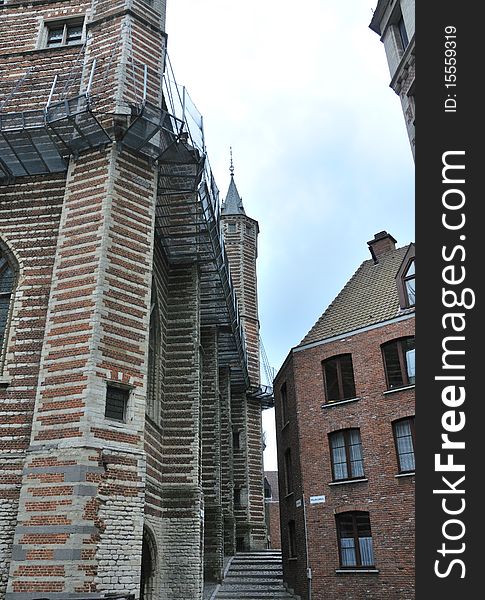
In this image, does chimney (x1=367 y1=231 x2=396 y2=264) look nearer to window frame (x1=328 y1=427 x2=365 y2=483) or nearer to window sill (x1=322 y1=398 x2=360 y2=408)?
window sill (x1=322 y1=398 x2=360 y2=408)

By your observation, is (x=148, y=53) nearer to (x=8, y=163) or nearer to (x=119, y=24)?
(x=119, y=24)

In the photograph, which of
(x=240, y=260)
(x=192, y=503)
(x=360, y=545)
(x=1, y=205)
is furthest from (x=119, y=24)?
(x=240, y=260)

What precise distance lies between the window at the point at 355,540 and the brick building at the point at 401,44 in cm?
1223

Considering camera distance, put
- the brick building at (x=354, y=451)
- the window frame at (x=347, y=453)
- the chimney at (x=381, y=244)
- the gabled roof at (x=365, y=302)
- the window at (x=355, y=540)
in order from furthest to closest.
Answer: the chimney at (x=381, y=244)
the gabled roof at (x=365, y=302)
the window frame at (x=347, y=453)
the window at (x=355, y=540)
the brick building at (x=354, y=451)

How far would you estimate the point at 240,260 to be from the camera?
127 ft

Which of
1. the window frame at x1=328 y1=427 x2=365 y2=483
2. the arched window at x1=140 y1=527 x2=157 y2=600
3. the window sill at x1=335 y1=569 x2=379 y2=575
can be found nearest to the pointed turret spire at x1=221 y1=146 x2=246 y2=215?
the window frame at x1=328 y1=427 x2=365 y2=483

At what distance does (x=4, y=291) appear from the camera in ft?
48.6

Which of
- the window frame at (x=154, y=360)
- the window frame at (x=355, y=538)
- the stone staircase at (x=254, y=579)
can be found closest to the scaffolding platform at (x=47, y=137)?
the window frame at (x=154, y=360)

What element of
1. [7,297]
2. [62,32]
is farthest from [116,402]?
[62,32]

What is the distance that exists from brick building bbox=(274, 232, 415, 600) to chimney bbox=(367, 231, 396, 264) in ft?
10.2

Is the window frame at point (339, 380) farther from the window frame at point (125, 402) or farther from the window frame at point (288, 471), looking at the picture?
the window frame at point (125, 402)

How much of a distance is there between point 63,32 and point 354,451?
1765cm

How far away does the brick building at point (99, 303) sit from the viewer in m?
11.2

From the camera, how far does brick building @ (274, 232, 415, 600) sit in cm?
1780
